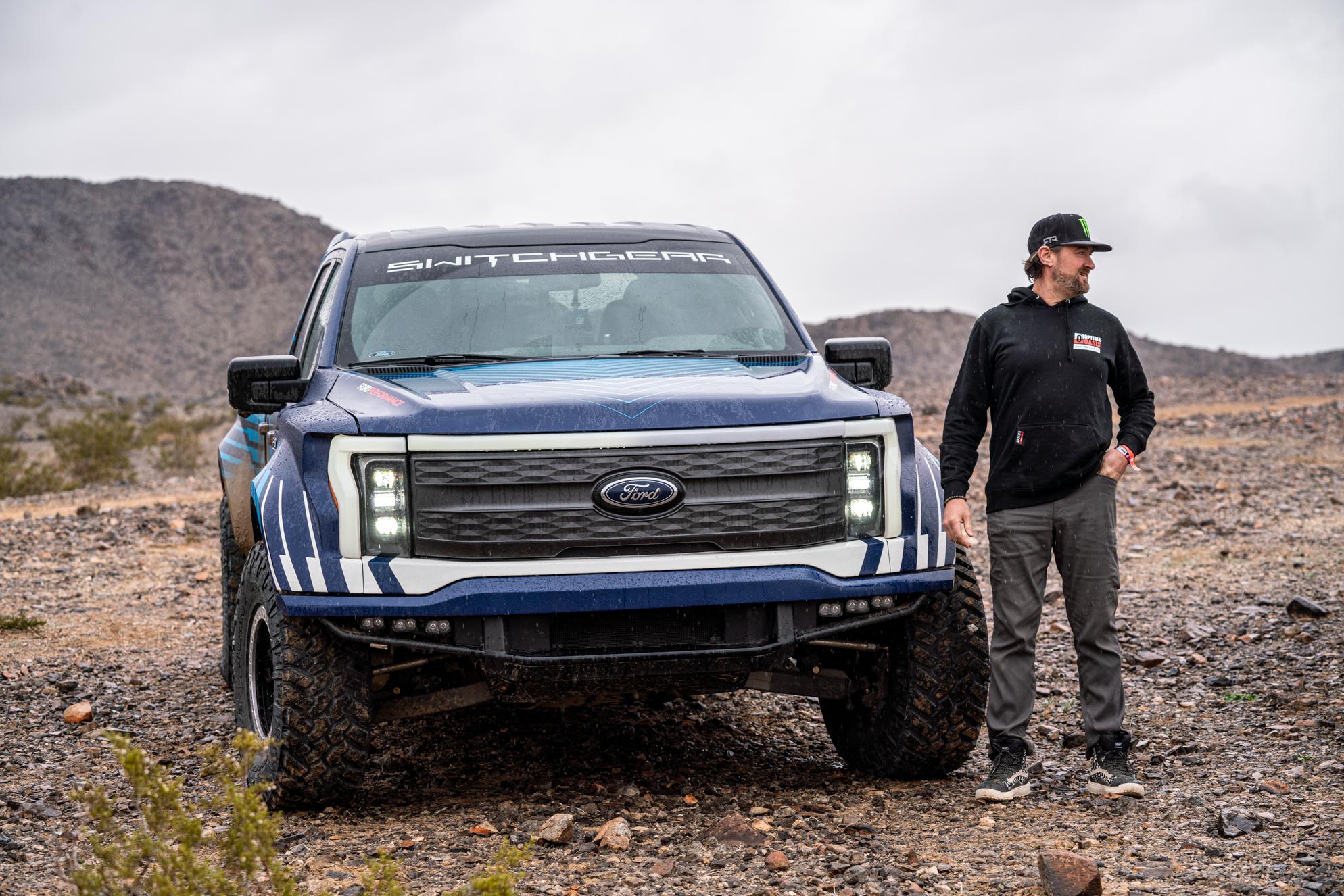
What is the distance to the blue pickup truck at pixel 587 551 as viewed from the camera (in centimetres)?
464

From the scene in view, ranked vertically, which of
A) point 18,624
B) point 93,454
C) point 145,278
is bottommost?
point 18,624

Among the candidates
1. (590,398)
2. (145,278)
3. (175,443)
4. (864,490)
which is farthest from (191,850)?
(145,278)

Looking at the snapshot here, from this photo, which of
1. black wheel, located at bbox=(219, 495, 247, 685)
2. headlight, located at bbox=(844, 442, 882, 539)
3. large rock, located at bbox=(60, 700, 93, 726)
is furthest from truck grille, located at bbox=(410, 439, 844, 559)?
large rock, located at bbox=(60, 700, 93, 726)

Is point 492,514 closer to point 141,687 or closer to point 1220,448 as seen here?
point 141,687

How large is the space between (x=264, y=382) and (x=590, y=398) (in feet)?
4.44

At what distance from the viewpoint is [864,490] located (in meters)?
→ 4.89

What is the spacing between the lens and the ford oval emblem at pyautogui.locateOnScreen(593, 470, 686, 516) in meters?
4.64

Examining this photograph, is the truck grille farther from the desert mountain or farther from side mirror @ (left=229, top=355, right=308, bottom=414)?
the desert mountain

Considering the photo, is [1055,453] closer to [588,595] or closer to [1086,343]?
[1086,343]

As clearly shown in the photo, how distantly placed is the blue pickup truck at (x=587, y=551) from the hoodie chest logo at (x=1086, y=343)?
2.28ft

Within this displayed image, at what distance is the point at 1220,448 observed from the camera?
21.4 m

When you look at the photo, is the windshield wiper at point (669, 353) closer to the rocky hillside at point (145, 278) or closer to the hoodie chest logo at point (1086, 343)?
the hoodie chest logo at point (1086, 343)

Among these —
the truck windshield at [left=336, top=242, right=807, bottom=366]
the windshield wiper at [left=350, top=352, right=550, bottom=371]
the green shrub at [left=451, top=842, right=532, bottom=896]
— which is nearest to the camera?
the green shrub at [left=451, top=842, right=532, bottom=896]

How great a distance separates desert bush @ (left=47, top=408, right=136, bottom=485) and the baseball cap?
71.7 feet
